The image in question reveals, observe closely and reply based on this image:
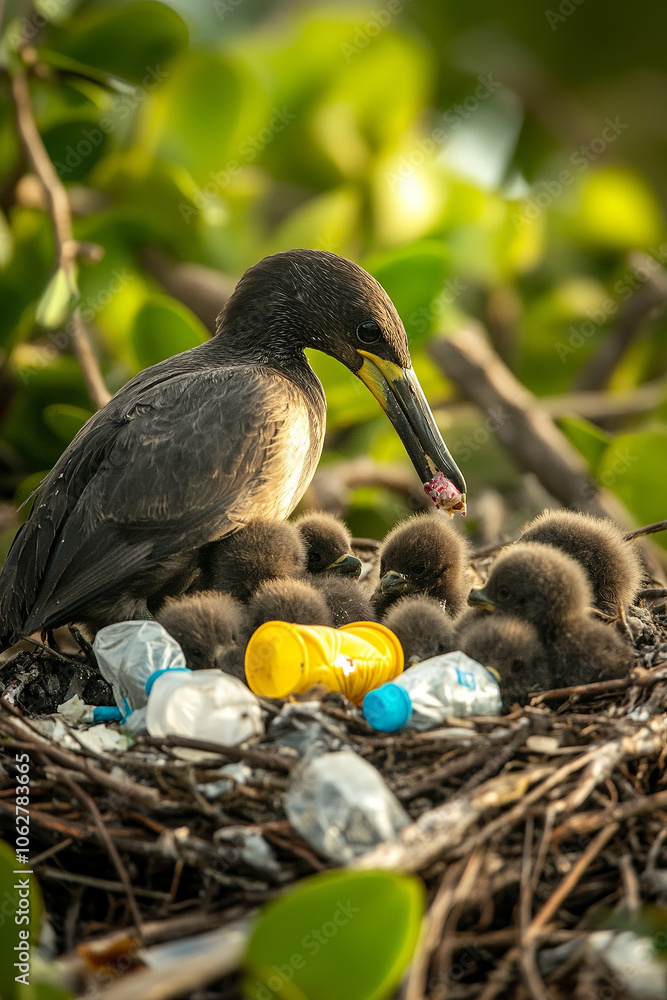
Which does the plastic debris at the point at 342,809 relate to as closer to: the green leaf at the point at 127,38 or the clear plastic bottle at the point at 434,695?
the clear plastic bottle at the point at 434,695

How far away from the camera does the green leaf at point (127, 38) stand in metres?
3.77

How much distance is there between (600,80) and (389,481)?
346 cm

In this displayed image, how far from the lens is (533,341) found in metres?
4.87

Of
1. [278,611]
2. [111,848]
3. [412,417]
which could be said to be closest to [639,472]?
[412,417]

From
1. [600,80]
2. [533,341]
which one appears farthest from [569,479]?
[600,80]

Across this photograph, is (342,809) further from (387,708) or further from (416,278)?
(416,278)

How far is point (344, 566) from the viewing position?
2953 millimetres

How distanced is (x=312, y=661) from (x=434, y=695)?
30 centimetres

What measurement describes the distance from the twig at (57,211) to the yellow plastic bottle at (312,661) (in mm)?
1582

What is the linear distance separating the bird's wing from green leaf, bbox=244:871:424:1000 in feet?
4.69

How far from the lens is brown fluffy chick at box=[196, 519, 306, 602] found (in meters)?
2.70

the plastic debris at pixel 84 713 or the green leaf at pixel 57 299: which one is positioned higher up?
the green leaf at pixel 57 299

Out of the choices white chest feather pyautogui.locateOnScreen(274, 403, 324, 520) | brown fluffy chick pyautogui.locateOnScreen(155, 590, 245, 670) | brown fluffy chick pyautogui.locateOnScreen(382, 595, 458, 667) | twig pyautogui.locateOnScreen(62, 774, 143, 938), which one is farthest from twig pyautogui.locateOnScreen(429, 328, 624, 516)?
twig pyautogui.locateOnScreen(62, 774, 143, 938)

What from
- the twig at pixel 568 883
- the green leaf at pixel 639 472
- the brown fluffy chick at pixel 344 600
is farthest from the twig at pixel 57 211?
the twig at pixel 568 883
